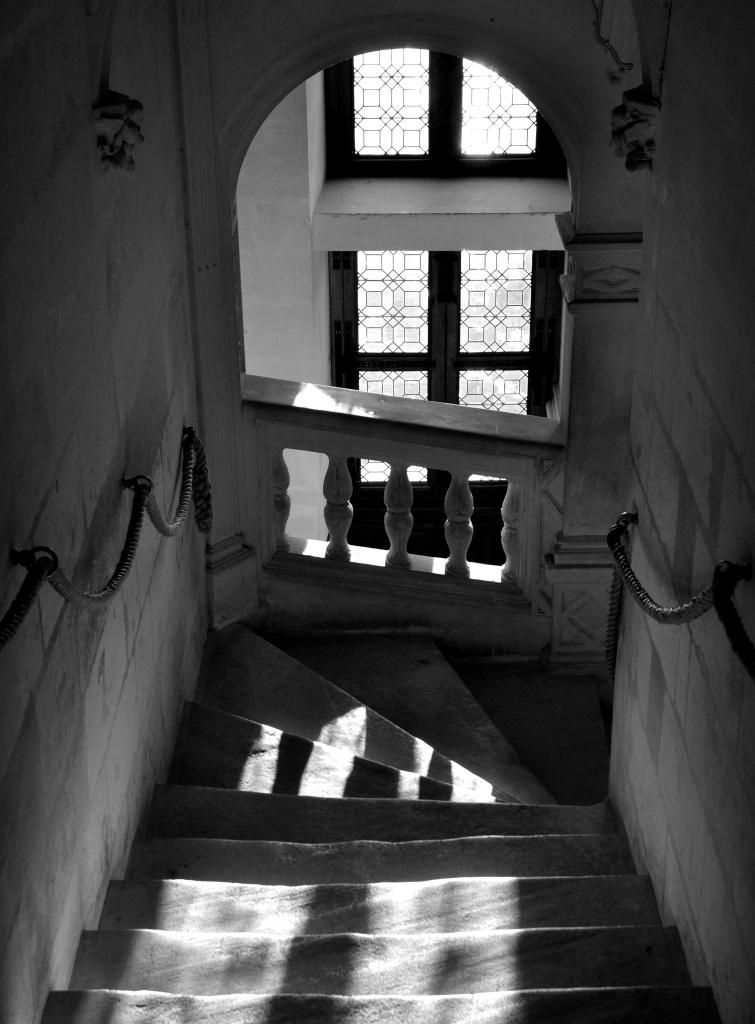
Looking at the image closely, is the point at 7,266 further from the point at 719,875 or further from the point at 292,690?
the point at 292,690

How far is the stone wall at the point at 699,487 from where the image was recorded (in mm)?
2635

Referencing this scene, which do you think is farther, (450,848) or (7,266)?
(450,848)

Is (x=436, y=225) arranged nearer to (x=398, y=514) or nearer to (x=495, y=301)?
(x=495, y=301)

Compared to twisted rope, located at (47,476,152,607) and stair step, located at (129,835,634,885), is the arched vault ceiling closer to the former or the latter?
twisted rope, located at (47,476,152,607)

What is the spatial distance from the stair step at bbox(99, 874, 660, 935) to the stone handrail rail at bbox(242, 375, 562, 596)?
84.1 inches

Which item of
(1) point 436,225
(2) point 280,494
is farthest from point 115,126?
(1) point 436,225

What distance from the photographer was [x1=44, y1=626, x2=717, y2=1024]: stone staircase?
2.94 m

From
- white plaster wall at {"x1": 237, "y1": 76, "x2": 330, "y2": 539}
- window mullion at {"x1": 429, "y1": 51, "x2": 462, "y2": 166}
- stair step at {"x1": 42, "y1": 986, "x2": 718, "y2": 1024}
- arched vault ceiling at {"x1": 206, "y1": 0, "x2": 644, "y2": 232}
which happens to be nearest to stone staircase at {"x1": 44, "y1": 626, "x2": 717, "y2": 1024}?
stair step at {"x1": 42, "y1": 986, "x2": 718, "y2": 1024}

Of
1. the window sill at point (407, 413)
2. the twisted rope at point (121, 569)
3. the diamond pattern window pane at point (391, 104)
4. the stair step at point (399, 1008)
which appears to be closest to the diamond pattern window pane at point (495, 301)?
the diamond pattern window pane at point (391, 104)

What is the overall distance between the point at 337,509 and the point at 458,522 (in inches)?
19.4

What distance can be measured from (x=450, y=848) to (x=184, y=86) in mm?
2737

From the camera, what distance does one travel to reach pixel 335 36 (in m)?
4.96

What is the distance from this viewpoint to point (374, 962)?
315 centimetres

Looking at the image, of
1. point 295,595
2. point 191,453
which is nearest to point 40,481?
point 191,453
